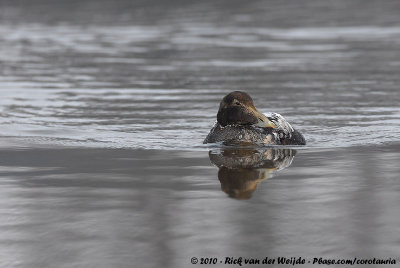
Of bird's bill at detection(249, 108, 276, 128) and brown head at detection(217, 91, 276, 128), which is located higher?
brown head at detection(217, 91, 276, 128)

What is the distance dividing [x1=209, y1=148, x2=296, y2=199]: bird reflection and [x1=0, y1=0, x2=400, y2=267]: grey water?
0.03 metres

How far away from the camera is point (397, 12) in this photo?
38.0 meters

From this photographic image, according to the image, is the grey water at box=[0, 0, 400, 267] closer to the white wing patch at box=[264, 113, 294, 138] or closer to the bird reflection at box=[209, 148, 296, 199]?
the bird reflection at box=[209, 148, 296, 199]

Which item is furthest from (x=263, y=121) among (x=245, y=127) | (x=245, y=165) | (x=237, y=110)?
(x=245, y=165)

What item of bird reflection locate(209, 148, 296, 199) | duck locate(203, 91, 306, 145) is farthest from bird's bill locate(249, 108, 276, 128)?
bird reflection locate(209, 148, 296, 199)

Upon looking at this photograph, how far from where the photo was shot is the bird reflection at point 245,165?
8.50m

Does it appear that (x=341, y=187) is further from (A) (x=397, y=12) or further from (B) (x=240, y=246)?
(A) (x=397, y=12)

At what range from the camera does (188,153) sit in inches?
425

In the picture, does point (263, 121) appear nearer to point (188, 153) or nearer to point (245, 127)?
point (245, 127)

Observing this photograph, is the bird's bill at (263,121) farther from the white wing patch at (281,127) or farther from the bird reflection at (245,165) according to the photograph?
the bird reflection at (245,165)

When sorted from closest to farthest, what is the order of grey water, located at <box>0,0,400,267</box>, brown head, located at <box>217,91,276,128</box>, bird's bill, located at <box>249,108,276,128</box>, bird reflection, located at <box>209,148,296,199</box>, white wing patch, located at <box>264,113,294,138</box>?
1. grey water, located at <box>0,0,400,267</box>
2. bird reflection, located at <box>209,148,296,199</box>
3. brown head, located at <box>217,91,276,128</box>
4. bird's bill, located at <box>249,108,276,128</box>
5. white wing patch, located at <box>264,113,294,138</box>

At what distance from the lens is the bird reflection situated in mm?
8500

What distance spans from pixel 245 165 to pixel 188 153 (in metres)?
1.16

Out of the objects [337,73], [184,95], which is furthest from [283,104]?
[337,73]
